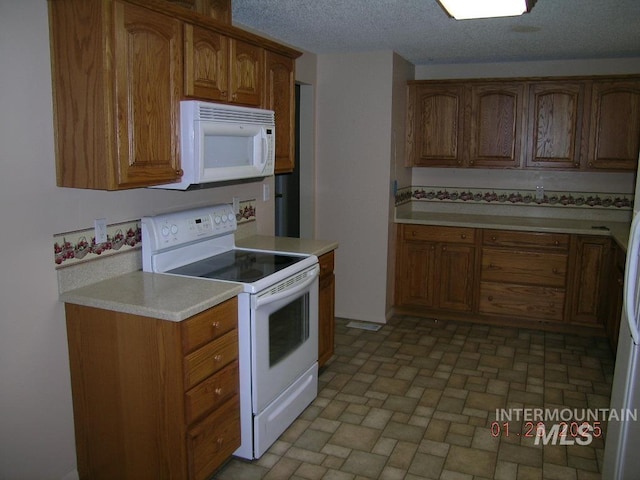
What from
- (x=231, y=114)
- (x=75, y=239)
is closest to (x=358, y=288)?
(x=231, y=114)

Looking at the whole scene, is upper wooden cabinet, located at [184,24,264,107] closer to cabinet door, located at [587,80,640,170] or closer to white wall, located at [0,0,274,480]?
white wall, located at [0,0,274,480]

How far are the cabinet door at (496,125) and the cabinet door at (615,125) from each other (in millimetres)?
565

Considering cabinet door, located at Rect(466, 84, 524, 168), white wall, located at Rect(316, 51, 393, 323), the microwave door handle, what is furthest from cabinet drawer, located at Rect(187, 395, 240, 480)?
cabinet door, located at Rect(466, 84, 524, 168)

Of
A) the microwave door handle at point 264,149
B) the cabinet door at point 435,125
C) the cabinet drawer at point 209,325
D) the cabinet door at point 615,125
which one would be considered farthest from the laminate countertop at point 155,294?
the cabinet door at point 615,125

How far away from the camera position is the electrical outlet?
2.52 m

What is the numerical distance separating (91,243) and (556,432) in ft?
8.33

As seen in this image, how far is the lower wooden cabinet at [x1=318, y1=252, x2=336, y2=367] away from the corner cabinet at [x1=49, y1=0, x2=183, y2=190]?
4.72 feet

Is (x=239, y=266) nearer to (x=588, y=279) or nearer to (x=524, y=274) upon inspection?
(x=524, y=274)

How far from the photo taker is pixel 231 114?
2812 mm

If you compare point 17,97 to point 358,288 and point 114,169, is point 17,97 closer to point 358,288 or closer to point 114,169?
point 114,169

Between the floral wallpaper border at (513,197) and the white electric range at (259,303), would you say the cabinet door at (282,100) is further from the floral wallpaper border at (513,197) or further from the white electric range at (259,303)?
the floral wallpaper border at (513,197)

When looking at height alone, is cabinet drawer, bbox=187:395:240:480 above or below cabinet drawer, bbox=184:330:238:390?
below

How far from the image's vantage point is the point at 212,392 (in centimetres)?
241

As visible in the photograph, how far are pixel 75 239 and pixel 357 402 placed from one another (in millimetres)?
1841
